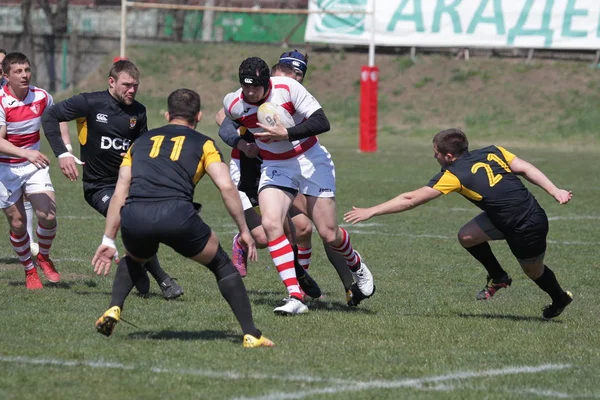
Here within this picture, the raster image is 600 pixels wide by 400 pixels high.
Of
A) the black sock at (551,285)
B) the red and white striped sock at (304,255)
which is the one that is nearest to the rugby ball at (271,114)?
the red and white striped sock at (304,255)

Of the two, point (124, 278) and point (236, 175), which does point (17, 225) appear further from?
point (124, 278)

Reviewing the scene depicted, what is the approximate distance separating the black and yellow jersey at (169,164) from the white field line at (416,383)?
1.61 m

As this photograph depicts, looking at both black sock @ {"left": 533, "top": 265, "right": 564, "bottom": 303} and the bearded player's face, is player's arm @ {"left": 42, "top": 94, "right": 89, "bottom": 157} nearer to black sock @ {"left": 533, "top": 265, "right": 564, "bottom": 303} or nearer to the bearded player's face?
the bearded player's face

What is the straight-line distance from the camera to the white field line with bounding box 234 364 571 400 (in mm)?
5207

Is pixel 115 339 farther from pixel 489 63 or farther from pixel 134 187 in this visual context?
pixel 489 63

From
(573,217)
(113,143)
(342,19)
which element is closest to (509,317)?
(113,143)

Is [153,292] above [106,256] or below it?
below

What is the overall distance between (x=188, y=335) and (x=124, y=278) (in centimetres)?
64

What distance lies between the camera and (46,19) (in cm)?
4106

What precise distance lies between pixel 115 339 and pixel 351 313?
212 centimetres

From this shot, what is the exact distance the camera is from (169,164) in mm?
6312

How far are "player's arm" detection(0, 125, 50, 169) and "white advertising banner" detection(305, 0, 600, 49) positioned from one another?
23046 millimetres

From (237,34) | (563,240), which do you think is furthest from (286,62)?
(237,34)

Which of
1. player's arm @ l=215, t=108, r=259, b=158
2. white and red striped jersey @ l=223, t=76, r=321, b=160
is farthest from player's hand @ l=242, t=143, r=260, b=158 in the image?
white and red striped jersey @ l=223, t=76, r=321, b=160
